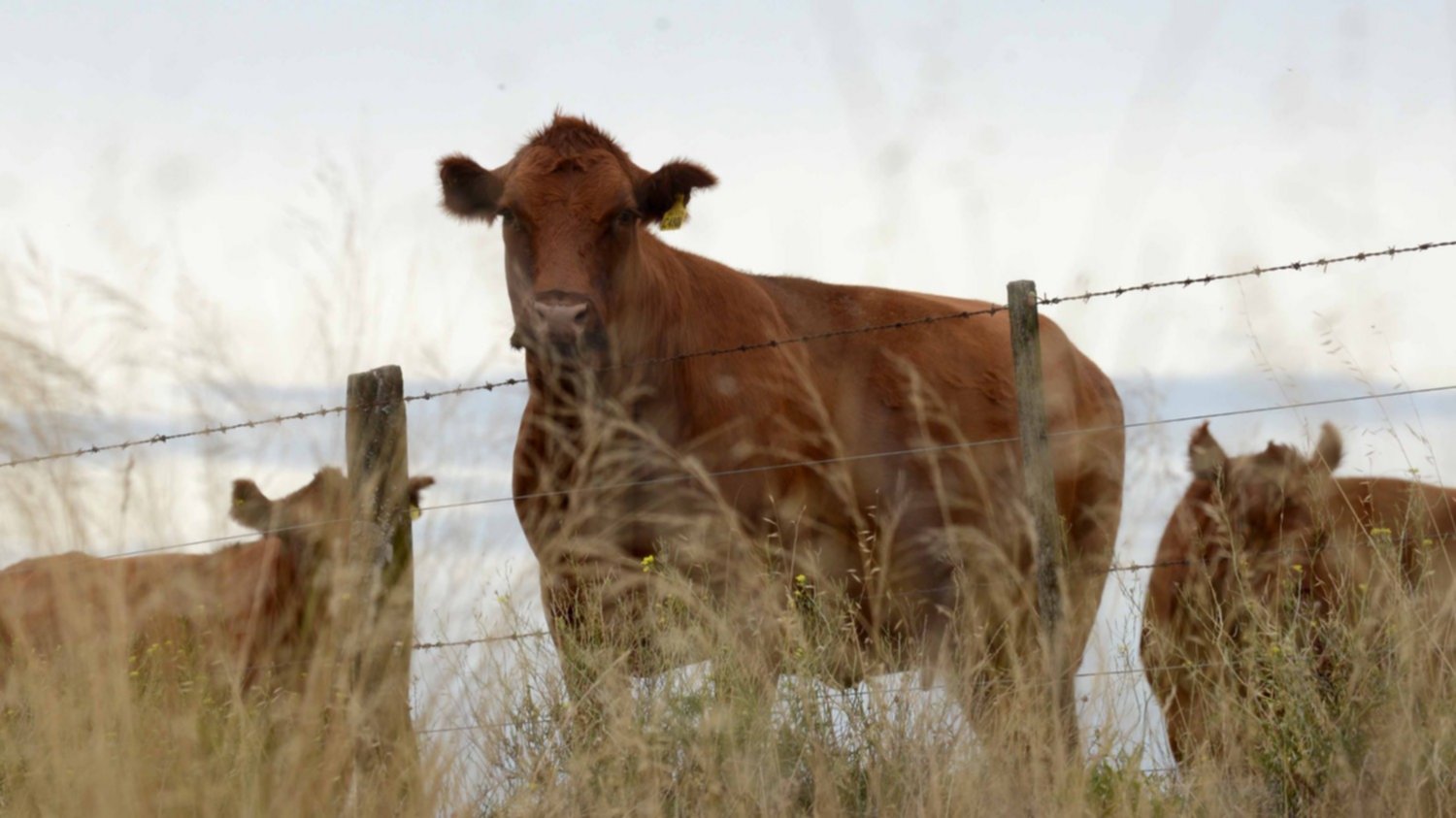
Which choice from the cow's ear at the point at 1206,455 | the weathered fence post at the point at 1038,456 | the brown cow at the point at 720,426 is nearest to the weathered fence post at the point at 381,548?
the brown cow at the point at 720,426

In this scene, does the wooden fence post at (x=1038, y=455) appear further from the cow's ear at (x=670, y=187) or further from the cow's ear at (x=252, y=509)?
the cow's ear at (x=252, y=509)

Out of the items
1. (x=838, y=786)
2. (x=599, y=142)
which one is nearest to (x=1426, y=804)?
(x=838, y=786)

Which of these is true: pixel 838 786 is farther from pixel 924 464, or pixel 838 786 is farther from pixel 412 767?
pixel 924 464

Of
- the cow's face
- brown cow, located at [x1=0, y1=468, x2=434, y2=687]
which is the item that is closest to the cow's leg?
the cow's face

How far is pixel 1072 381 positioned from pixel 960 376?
1041 mm

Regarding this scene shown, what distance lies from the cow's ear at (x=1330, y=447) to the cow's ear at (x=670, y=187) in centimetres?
277

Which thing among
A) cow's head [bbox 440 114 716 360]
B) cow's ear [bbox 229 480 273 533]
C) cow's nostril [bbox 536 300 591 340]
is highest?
cow's head [bbox 440 114 716 360]

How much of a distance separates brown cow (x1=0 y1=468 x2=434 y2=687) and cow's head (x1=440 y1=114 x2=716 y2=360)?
104 centimetres

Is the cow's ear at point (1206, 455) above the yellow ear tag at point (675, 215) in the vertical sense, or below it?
below

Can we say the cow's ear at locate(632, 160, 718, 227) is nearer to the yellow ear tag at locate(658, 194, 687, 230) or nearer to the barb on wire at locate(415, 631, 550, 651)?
the yellow ear tag at locate(658, 194, 687, 230)

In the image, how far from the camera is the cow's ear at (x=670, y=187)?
6.72 metres

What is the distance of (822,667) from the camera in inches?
188

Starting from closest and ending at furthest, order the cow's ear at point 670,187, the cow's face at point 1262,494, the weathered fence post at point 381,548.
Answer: the weathered fence post at point 381,548, the cow's face at point 1262,494, the cow's ear at point 670,187

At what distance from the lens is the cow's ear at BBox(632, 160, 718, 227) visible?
265 inches
